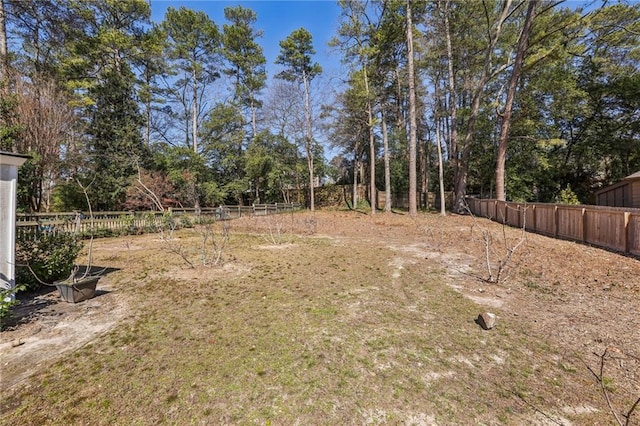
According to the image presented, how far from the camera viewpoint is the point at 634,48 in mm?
16016

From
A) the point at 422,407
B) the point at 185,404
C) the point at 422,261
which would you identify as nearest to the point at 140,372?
the point at 185,404

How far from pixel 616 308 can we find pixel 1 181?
8262mm

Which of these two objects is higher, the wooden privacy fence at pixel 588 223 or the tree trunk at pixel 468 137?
the tree trunk at pixel 468 137

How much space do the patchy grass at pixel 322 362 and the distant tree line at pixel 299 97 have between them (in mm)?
11609

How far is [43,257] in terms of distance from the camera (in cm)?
448

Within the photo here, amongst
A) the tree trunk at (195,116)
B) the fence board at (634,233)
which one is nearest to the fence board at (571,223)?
the fence board at (634,233)

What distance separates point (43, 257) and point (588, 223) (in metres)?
12.5

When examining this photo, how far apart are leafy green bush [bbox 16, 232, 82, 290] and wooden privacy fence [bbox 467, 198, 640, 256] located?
7.76 metres

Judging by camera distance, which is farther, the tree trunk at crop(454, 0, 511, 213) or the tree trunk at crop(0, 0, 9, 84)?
the tree trunk at crop(454, 0, 511, 213)

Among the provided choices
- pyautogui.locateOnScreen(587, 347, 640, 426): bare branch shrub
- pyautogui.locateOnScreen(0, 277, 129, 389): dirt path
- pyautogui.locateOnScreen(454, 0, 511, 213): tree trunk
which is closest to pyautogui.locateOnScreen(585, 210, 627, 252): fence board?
pyautogui.locateOnScreen(587, 347, 640, 426): bare branch shrub

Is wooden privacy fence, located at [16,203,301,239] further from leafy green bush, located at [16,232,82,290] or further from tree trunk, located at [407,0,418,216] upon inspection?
tree trunk, located at [407,0,418,216]

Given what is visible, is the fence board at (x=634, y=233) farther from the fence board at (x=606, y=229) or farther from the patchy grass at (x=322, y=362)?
the patchy grass at (x=322, y=362)

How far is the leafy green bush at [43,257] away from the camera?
4309mm

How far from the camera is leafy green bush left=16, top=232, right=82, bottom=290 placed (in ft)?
14.1
